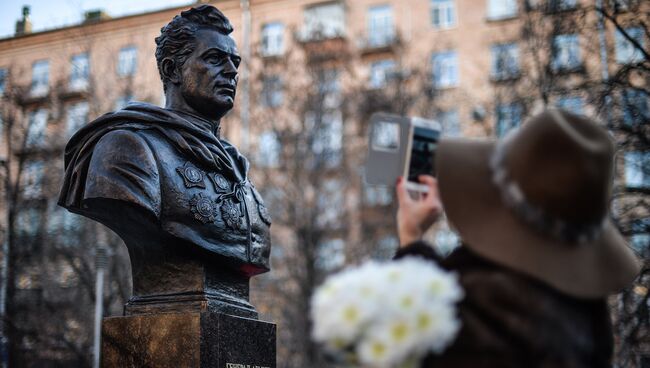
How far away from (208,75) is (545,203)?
3.94m

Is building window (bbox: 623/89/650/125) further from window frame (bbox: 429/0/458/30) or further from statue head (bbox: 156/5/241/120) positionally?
window frame (bbox: 429/0/458/30)

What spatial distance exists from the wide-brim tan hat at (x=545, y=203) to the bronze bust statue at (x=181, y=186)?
10.2 feet

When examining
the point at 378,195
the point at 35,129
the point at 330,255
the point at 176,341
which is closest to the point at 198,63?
the point at 176,341

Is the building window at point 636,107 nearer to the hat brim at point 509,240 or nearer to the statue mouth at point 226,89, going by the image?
the statue mouth at point 226,89

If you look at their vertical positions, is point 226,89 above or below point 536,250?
above

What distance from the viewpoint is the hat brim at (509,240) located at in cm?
262

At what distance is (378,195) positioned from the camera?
2664 centimetres

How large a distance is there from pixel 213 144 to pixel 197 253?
32.8 inches

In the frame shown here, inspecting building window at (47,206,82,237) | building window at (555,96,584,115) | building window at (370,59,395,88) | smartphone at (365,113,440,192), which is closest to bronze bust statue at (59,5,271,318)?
smartphone at (365,113,440,192)

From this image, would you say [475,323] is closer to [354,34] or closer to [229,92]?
[229,92]

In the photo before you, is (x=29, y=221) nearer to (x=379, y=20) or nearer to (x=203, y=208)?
(x=379, y=20)

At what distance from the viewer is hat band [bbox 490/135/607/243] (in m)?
2.63

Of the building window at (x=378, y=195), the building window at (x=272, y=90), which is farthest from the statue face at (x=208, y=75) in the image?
the building window at (x=272, y=90)

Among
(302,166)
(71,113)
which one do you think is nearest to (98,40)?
(71,113)
